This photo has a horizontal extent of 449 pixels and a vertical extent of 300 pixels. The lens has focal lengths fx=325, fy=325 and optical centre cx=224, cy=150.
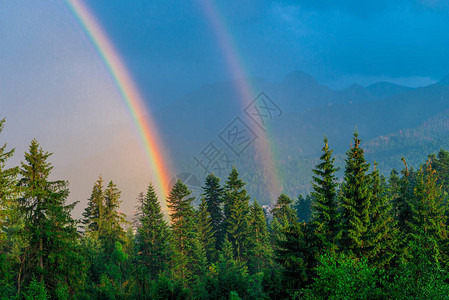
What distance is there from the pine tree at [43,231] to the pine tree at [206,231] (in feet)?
86.3

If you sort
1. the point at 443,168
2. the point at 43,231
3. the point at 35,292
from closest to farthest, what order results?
the point at 35,292 < the point at 43,231 < the point at 443,168

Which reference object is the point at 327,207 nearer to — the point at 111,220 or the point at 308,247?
the point at 308,247

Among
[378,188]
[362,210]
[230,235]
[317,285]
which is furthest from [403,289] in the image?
[230,235]

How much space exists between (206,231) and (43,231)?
29.5 m

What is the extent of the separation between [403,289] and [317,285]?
434cm

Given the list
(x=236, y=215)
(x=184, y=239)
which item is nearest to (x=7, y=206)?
(x=184, y=239)

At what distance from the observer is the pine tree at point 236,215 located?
172 ft

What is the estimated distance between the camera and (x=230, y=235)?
177 ft

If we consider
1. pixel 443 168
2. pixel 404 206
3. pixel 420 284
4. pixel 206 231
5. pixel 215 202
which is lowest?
pixel 420 284

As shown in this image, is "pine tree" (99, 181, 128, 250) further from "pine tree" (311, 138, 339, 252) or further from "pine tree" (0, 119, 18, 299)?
"pine tree" (311, 138, 339, 252)

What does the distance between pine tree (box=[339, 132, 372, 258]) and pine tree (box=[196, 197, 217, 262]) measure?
27953 mm

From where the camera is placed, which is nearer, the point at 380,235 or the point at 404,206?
the point at 380,235

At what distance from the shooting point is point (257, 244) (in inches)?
1955

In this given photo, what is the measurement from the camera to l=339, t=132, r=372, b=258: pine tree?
86.2 ft
